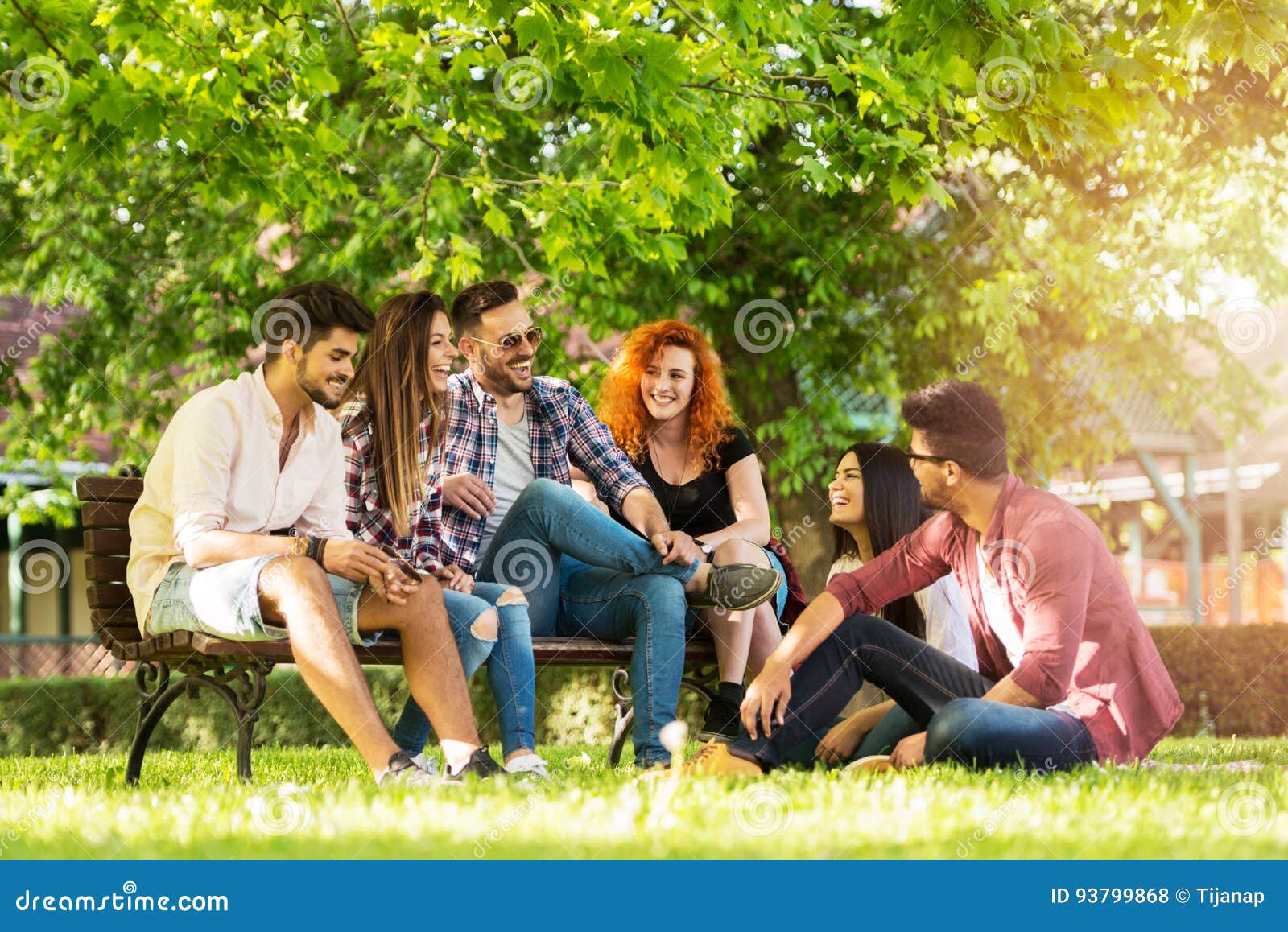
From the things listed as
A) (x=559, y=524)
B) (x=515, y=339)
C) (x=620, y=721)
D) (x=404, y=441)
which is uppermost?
(x=515, y=339)

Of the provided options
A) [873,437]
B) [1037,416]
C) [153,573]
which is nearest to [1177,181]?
[1037,416]

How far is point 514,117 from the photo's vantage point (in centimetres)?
987

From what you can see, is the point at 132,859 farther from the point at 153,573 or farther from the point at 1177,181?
the point at 1177,181

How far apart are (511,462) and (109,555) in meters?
1.52

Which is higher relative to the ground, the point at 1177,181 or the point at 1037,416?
the point at 1177,181

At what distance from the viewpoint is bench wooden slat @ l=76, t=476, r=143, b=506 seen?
5273 millimetres

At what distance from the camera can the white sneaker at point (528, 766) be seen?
4422mm

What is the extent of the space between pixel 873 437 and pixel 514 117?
3.72 metres

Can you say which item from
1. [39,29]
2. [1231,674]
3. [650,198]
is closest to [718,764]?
[650,198]

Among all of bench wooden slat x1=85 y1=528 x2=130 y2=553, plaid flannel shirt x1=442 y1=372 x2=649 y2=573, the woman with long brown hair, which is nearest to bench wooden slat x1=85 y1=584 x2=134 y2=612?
bench wooden slat x1=85 y1=528 x2=130 y2=553

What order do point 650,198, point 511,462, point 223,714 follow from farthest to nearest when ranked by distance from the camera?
point 223,714, point 650,198, point 511,462

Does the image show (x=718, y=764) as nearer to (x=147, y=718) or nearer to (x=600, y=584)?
(x=600, y=584)

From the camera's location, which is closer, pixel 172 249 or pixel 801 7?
pixel 801 7

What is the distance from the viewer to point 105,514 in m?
5.27
